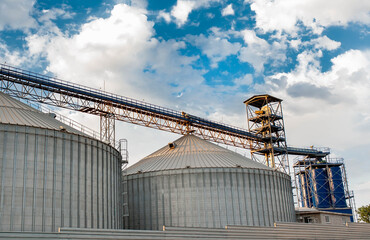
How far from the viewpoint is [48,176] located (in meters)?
35.6

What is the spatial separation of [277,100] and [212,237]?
179 ft

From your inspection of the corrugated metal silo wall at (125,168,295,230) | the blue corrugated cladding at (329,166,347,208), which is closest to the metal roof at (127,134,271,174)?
the corrugated metal silo wall at (125,168,295,230)

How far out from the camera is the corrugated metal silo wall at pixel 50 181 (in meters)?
33.3

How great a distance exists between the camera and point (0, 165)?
33.6m

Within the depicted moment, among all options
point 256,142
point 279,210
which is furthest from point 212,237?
point 256,142

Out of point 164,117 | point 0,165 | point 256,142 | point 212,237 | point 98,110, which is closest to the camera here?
point 0,165

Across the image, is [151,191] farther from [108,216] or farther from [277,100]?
[277,100]

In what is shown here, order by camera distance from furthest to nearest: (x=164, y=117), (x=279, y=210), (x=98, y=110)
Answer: (x=164, y=117), (x=98, y=110), (x=279, y=210)

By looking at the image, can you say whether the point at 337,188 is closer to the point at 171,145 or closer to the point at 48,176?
the point at 171,145

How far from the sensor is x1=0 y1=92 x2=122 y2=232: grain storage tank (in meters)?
33.4

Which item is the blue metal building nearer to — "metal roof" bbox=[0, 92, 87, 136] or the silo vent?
the silo vent

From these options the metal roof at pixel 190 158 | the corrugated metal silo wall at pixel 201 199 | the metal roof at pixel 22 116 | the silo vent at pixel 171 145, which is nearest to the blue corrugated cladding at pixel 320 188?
the metal roof at pixel 190 158

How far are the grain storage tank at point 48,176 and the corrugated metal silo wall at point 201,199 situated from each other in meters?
10.0

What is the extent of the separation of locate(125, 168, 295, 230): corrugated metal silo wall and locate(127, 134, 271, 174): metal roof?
1.53m
